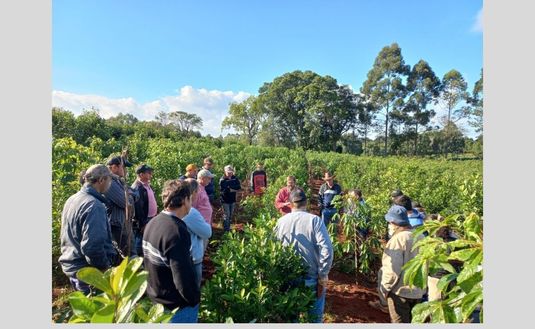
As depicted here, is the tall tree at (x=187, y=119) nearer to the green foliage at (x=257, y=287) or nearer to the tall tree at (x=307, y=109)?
the tall tree at (x=307, y=109)

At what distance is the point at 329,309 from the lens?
429 centimetres

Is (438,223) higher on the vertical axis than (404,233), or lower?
higher

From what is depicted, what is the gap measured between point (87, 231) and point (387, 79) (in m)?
41.0

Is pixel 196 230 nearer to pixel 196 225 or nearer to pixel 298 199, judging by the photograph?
pixel 196 225

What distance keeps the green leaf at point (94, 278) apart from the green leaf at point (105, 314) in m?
0.04

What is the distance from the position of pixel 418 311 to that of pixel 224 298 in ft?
5.34

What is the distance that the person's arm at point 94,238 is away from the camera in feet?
8.23

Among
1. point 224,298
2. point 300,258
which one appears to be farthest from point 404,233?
point 224,298

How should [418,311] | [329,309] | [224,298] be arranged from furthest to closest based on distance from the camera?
[329,309] < [224,298] < [418,311]

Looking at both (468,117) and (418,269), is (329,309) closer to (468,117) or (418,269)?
(418,269)

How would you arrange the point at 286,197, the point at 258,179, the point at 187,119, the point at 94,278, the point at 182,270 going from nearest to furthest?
the point at 94,278 < the point at 182,270 < the point at 286,197 < the point at 258,179 < the point at 187,119

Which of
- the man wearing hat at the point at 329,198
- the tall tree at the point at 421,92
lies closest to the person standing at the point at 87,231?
the man wearing hat at the point at 329,198

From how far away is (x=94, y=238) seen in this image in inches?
98.9

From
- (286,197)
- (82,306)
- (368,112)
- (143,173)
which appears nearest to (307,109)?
(368,112)
